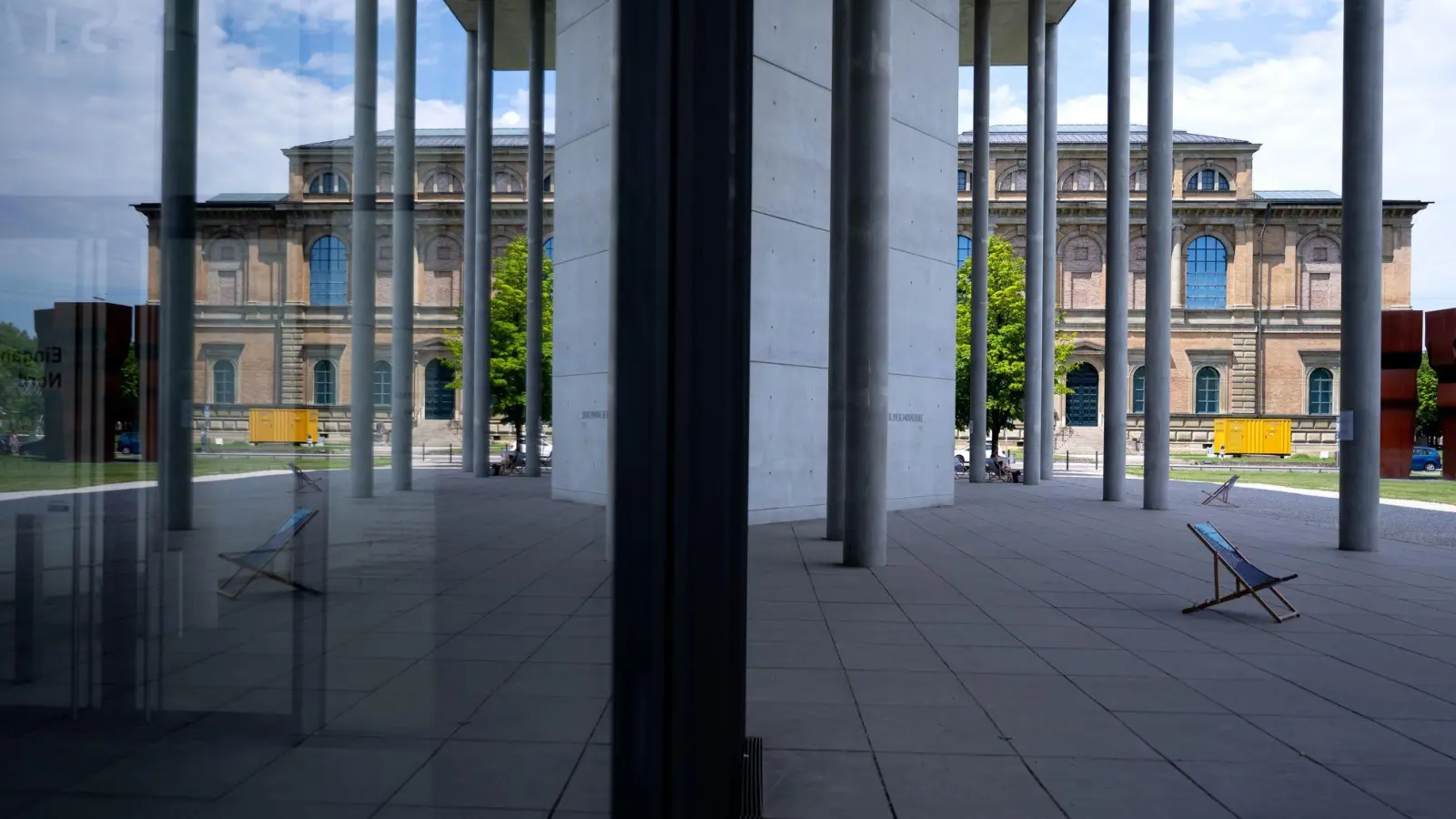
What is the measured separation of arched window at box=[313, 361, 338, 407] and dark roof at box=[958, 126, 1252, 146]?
206 ft

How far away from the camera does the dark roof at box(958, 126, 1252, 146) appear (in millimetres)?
62500

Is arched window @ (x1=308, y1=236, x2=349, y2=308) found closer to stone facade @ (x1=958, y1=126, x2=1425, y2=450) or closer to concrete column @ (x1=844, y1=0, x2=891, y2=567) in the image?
concrete column @ (x1=844, y1=0, x2=891, y2=567)

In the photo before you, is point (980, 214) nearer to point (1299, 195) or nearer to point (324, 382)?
point (324, 382)

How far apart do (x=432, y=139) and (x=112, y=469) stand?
3.69ft

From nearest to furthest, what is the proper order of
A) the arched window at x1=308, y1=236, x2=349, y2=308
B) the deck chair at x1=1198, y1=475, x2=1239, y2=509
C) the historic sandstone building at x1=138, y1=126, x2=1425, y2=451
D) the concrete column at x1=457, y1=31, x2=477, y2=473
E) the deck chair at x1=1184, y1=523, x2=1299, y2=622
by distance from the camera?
the arched window at x1=308, y1=236, x2=349, y2=308 < the concrete column at x1=457, y1=31, x2=477, y2=473 < the deck chair at x1=1184, y1=523, x2=1299, y2=622 < the deck chair at x1=1198, y1=475, x2=1239, y2=509 < the historic sandstone building at x1=138, y1=126, x2=1425, y2=451

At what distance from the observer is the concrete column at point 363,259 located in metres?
2.53

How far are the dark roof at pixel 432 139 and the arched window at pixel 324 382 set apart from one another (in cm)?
51

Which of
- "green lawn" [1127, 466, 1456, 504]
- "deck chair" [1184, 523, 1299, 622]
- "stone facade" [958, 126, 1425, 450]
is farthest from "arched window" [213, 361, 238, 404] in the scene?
"stone facade" [958, 126, 1425, 450]

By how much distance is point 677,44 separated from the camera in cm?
319

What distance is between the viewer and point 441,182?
274 centimetres

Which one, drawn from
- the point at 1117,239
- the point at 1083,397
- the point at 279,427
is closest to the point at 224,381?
the point at 279,427

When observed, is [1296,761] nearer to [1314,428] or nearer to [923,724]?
[923,724]

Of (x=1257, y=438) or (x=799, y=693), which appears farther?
(x=1257, y=438)

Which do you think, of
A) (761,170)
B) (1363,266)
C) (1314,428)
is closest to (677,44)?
(761,170)
